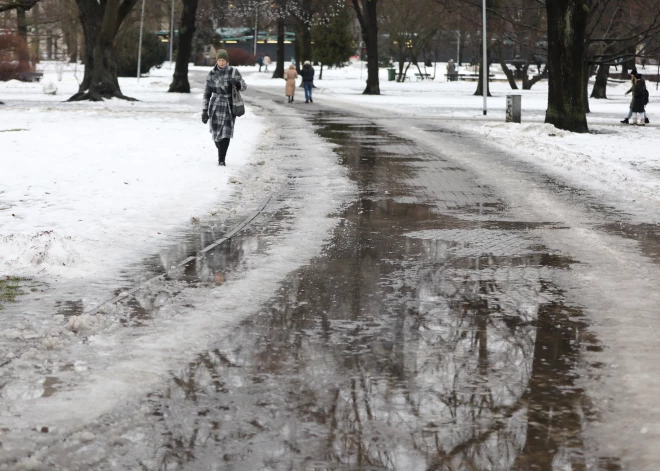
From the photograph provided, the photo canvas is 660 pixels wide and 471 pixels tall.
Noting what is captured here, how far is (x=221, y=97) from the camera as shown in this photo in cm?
1524

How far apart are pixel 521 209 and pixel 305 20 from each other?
2297 inches

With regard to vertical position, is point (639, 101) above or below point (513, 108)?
above

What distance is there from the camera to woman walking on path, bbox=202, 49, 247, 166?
1518cm

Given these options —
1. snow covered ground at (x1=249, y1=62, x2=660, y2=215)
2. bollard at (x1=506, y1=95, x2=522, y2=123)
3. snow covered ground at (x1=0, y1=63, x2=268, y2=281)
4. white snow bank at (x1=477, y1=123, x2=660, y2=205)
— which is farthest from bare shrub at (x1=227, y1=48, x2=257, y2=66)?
white snow bank at (x1=477, y1=123, x2=660, y2=205)

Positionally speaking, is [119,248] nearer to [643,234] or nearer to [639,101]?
[643,234]

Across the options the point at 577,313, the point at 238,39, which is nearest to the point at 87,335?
the point at 577,313

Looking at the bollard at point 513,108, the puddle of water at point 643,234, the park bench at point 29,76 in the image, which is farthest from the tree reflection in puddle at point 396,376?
the park bench at point 29,76

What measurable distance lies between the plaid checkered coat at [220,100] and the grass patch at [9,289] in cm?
781

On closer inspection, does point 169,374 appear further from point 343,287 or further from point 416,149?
point 416,149

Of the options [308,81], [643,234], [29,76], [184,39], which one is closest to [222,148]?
[643,234]

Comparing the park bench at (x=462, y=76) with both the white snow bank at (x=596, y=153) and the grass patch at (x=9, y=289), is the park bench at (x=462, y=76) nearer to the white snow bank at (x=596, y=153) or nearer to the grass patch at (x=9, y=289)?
the white snow bank at (x=596, y=153)

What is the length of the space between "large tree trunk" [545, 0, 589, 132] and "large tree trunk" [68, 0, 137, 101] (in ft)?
57.1

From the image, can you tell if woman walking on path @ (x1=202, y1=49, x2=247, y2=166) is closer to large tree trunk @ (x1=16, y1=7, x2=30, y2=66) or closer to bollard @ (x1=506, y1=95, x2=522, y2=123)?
bollard @ (x1=506, y1=95, x2=522, y2=123)

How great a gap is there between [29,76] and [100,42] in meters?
24.7
